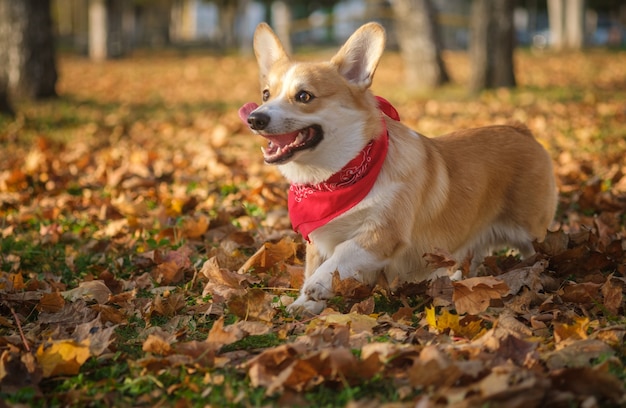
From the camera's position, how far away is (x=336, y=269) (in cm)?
325

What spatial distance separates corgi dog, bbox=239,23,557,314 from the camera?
329 centimetres

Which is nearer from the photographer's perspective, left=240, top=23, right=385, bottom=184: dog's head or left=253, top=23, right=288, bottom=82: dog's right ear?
left=240, top=23, right=385, bottom=184: dog's head

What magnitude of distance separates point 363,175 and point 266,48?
3.24 ft

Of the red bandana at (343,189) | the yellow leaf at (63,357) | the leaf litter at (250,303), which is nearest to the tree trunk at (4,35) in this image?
the leaf litter at (250,303)

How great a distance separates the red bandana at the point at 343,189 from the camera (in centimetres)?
333

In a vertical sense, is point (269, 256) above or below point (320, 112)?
below

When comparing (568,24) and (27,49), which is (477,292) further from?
(568,24)

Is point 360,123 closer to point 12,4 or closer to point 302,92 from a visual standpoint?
point 302,92

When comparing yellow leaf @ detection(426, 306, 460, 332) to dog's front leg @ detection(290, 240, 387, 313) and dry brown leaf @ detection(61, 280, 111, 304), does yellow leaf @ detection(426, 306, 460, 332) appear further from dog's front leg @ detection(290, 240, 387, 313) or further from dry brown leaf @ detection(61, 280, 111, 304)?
dry brown leaf @ detection(61, 280, 111, 304)

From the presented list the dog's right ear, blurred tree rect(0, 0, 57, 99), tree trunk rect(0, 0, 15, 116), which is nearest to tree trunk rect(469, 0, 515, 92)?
blurred tree rect(0, 0, 57, 99)

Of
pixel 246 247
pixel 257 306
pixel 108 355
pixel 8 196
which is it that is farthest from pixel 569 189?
pixel 8 196

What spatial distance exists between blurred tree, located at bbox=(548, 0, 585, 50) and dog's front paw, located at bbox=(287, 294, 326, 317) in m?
25.2

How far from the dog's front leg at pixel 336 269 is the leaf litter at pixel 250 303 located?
0.22ft

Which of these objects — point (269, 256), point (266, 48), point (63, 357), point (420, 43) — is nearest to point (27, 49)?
point (420, 43)
